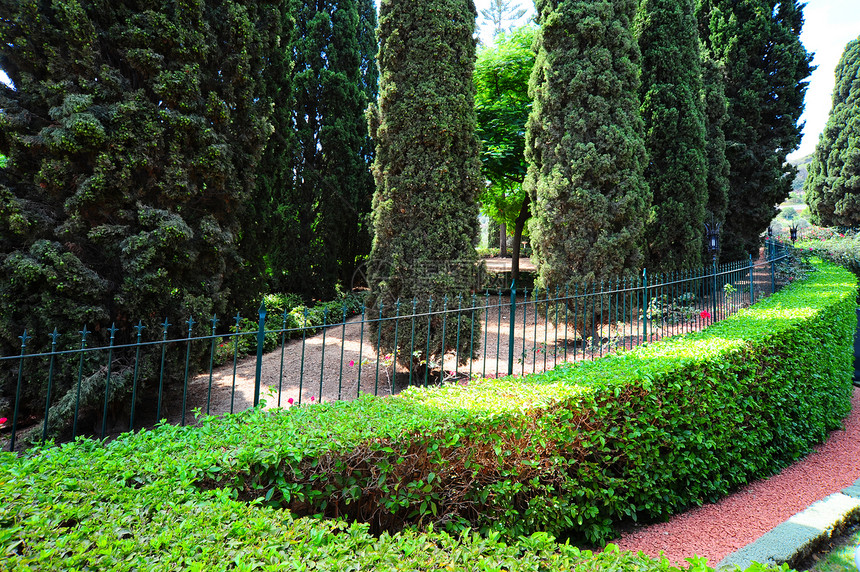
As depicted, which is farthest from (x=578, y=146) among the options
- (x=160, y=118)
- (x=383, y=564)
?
(x=383, y=564)

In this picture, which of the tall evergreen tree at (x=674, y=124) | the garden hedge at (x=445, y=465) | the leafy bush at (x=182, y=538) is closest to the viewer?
the leafy bush at (x=182, y=538)

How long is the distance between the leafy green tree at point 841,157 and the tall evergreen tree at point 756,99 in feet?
23.2

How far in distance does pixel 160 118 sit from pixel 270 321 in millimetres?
5585

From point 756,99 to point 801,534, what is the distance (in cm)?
1648

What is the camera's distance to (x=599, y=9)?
898 centimetres

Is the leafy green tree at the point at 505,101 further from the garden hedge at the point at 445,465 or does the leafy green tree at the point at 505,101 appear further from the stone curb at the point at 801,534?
the stone curb at the point at 801,534

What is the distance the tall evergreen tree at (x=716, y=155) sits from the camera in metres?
13.6

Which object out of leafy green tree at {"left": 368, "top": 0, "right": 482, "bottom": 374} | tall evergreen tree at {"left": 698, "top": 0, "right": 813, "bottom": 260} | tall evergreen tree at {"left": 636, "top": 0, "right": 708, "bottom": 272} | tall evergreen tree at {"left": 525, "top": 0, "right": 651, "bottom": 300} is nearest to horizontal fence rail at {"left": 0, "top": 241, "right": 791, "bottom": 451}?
leafy green tree at {"left": 368, "top": 0, "right": 482, "bottom": 374}

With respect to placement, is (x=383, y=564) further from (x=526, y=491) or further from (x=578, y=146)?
(x=578, y=146)

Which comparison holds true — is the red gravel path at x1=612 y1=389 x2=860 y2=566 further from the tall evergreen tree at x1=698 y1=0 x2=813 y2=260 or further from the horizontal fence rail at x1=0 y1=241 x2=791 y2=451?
the tall evergreen tree at x1=698 y1=0 x2=813 y2=260

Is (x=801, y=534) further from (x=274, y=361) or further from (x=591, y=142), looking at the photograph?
(x=274, y=361)

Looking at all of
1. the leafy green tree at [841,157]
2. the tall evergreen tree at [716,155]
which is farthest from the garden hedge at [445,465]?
the leafy green tree at [841,157]

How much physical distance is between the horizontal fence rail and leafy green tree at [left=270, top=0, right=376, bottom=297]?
2.27 metres

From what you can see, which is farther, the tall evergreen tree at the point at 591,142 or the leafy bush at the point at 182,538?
the tall evergreen tree at the point at 591,142
